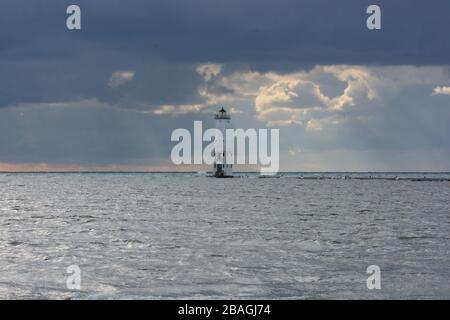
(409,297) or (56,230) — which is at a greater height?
(56,230)

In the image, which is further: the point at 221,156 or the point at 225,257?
the point at 221,156

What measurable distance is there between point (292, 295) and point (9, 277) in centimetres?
1003

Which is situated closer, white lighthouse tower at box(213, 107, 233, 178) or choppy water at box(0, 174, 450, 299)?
choppy water at box(0, 174, 450, 299)

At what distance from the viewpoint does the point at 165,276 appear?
74.4 ft

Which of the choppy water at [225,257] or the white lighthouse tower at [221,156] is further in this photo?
the white lighthouse tower at [221,156]

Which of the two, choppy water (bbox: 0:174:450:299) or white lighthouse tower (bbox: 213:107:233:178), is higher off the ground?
white lighthouse tower (bbox: 213:107:233:178)

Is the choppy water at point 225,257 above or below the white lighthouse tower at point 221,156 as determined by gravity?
below
